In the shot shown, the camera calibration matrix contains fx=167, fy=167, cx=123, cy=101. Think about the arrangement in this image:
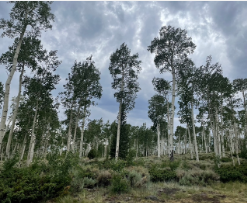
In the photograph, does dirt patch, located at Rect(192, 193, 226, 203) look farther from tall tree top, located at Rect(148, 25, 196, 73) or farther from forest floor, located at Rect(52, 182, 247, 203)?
tall tree top, located at Rect(148, 25, 196, 73)

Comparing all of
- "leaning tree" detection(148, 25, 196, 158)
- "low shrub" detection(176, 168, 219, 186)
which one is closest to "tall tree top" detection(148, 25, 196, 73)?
"leaning tree" detection(148, 25, 196, 158)

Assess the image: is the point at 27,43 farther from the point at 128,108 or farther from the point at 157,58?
the point at 157,58

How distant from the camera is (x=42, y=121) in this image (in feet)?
66.8

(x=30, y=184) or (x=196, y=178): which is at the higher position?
(x=30, y=184)

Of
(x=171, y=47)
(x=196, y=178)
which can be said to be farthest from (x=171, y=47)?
(x=196, y=178)

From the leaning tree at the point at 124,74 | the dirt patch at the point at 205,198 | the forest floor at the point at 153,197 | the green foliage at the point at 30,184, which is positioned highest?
the leaning tree at the point at 124,74

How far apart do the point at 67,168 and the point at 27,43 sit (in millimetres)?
11842

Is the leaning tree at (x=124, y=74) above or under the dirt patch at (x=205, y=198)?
above

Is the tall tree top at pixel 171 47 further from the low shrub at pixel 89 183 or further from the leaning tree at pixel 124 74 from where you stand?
the low shrub at pixel 89 183

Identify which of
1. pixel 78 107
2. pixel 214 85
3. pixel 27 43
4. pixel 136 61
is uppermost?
pixel 136 61

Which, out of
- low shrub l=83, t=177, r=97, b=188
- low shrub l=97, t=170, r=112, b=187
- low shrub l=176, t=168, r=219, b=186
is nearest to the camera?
low shrub l=83, t=177, r=97, b=188

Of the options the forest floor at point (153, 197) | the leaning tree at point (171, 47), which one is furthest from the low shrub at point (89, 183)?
the leaning tree at point (171, 47)

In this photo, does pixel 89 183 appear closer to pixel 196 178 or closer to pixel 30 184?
pixel 30 184

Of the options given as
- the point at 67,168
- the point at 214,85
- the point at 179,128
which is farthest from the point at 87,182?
the point at 179,128
